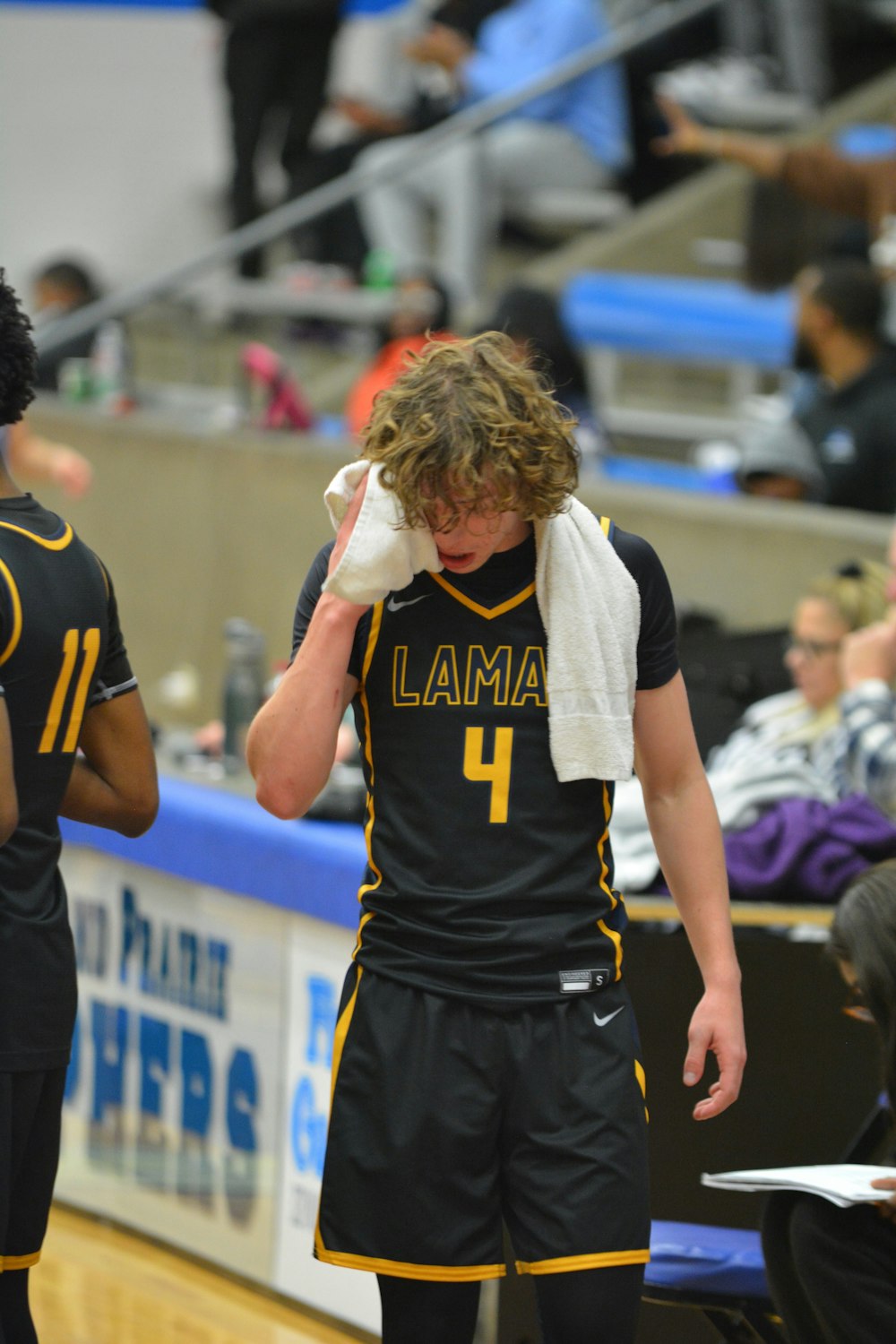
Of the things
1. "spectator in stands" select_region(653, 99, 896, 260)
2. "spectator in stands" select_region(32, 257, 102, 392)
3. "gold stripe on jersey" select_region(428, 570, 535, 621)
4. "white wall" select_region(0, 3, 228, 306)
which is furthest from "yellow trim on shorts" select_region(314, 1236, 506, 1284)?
"white wall" select_region(0, 3, 228, 306)

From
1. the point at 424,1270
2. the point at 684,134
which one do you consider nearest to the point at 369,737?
the point at 424,1270

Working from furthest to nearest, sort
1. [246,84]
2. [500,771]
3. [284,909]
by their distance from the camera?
[246,84]
[284,909]
[500,771]

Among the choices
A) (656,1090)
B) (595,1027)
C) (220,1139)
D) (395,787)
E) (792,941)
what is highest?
(395,787)

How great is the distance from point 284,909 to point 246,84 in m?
5.90

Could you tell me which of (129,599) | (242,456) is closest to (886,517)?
(242,456)

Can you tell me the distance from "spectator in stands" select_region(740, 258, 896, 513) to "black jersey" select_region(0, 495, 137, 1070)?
3517 mm

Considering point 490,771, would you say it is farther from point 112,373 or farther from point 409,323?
point 112,373

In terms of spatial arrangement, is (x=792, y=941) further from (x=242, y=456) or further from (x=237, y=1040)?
(x=242, y=456)

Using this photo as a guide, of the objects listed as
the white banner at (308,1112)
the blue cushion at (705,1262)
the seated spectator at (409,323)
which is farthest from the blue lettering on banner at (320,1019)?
the seated spectator at (409,323)

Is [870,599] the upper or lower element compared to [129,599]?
upper

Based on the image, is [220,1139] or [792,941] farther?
[220,1139]

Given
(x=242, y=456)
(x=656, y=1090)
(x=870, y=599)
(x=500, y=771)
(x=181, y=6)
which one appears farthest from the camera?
(x=181, y=6)

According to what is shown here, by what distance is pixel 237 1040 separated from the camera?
3.61m

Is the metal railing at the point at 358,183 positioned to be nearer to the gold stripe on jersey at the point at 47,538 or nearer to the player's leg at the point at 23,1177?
the gold stripe on jersey at the point at 47,538
